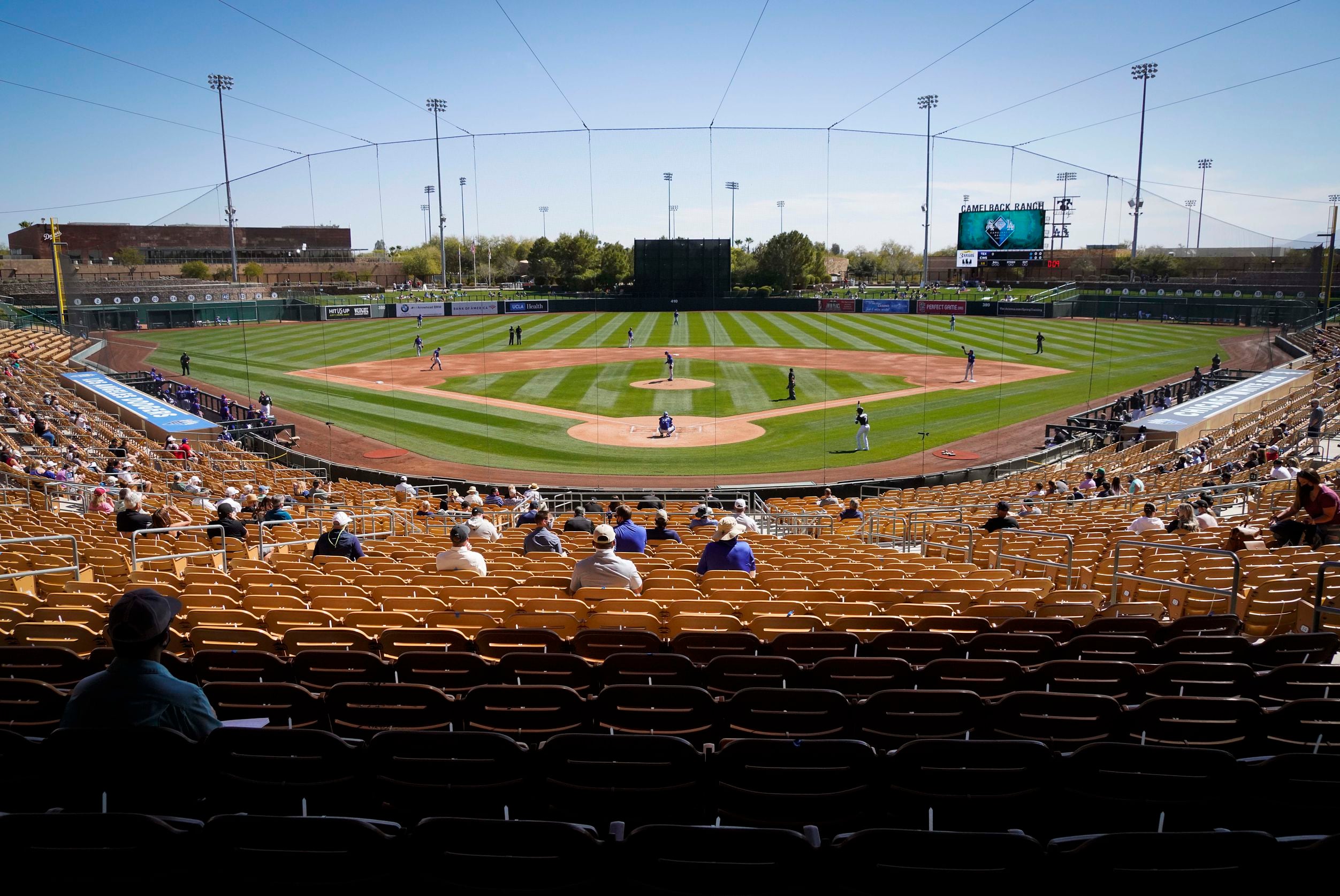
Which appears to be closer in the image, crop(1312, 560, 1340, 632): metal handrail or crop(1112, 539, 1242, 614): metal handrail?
crop(1312, 560, 1340, 632): metal handrail

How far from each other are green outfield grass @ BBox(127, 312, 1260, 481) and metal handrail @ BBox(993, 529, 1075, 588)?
14.5 m

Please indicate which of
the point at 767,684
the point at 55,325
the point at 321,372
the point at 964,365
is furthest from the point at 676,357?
the point at 767,684

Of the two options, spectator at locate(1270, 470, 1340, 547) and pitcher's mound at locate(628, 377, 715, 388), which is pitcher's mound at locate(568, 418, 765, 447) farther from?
spectator at locate(1270, 470, 1340, 547)

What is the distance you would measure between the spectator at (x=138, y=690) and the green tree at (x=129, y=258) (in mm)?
111068

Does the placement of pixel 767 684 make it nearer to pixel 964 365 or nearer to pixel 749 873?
pixel 749 873

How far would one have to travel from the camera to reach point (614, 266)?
101562mm

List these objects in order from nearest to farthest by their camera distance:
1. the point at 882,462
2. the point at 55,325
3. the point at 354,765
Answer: the point at 354,765 → the point at 882,462 → the point at 55,325

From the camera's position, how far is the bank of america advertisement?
178 feet

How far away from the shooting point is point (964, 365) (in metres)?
46.8

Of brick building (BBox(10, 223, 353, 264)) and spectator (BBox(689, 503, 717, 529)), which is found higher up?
brick building (BBox(10, 223, 353, 264))

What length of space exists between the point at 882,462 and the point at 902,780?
977 inches

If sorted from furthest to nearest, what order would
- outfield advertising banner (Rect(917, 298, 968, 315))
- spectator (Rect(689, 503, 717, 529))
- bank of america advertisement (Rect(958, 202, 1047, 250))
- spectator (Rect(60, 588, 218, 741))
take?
1. outfield advertising banner (Rect(917, 298, 968, 315))
2. bank of america advertisement (Rect(958, 202, 1047, 250))
3. spectator (Rect(689, 503, 717, 529))
4. spectator (Rect(60, 588, 218, 741))

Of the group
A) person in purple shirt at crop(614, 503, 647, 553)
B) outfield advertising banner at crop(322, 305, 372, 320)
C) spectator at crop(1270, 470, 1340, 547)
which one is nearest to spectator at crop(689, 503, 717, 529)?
person in purple shirt at crop(614, 503, 647, 553)

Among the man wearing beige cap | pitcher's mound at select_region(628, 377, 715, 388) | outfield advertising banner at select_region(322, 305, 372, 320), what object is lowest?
pitcher's mound at select_region(628, 377, 715, 388)
